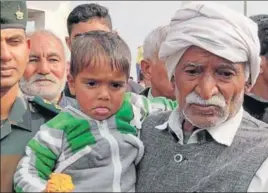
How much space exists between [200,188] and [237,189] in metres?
0.15

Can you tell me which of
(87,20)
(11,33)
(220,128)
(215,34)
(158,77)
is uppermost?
(215,34)

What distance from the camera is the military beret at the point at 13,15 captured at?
2.64 meters

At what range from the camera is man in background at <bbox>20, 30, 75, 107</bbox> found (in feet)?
13.3

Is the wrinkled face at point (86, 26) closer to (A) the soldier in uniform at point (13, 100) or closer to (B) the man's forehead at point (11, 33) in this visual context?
(A) the soldier in uniform at point (13, 100)

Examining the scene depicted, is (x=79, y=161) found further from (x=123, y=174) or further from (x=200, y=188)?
(x=200, y=188)

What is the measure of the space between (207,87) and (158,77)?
1521 mm

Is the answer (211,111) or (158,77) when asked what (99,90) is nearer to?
(211,111)

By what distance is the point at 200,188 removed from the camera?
2.35 metres

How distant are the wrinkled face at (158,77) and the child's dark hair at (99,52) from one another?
3.67 feet

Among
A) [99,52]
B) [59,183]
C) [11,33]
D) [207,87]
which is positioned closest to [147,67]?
[99,52]

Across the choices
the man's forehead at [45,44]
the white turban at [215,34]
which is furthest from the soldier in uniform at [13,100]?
the man's forehead at [45,44]

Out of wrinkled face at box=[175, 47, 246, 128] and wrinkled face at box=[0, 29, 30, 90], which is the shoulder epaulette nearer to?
wrinkled face at box=[0, 29, 30, 90]

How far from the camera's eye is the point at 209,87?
2.37m

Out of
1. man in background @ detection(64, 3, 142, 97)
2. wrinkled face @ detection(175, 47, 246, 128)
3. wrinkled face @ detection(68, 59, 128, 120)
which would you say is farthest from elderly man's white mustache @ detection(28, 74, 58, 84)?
wrinkled face @ detection(175, 47, 246, 128)
